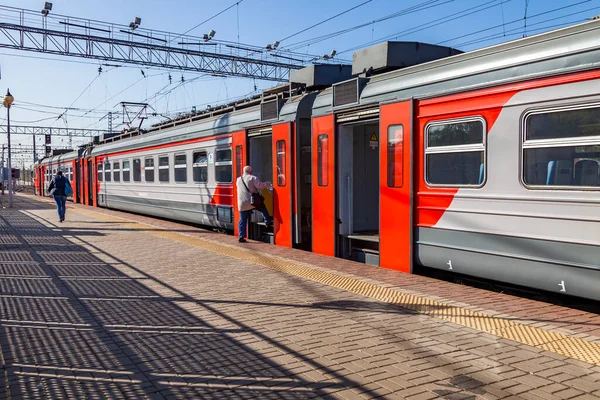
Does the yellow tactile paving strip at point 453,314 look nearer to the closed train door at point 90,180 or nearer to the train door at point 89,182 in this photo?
the closed train door at point 90,180

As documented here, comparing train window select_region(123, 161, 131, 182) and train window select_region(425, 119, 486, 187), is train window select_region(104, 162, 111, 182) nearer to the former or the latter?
train window select_region(123, 161, 131, 182)

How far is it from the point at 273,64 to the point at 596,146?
24.7m

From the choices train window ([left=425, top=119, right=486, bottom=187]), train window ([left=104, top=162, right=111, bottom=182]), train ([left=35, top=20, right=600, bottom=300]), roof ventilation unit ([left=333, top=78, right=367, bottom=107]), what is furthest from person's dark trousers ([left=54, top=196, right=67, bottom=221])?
train window ([left=425, top=119, right=486, bottom=187])

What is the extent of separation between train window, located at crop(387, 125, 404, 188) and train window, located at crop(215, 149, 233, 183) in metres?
5.76

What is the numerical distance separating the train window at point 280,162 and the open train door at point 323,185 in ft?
3.56

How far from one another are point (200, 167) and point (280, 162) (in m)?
4.35

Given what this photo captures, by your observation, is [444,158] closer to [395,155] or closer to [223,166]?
[395,155]

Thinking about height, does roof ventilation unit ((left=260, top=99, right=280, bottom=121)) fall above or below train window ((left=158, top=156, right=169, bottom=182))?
above

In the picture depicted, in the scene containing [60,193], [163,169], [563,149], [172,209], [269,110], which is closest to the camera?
[563,149]

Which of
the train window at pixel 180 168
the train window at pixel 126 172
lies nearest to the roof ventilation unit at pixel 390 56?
the train window at pixel 180 168

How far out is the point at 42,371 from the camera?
4527 mm

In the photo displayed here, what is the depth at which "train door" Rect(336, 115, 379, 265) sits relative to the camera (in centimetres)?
954

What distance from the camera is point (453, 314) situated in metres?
6.04

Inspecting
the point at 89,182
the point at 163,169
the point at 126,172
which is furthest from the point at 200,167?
the point at 89,182
